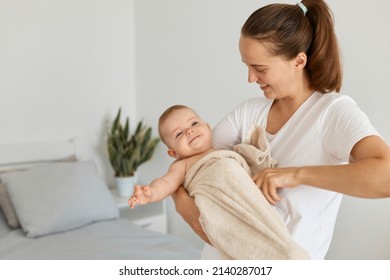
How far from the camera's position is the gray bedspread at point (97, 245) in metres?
2.05

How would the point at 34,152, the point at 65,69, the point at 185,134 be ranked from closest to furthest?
the point at 185,134 → the point at 34,152 → the point at 65,69

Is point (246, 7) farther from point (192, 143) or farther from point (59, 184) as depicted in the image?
point (59, 184)

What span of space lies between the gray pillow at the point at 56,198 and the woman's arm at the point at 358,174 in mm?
1737

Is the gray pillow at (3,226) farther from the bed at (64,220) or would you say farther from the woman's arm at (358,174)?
the woman's arm at (358,174)

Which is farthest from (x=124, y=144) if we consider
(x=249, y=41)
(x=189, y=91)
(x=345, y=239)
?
Result: (x=249, y=41)

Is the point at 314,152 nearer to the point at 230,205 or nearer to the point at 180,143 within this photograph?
the point at 230,205

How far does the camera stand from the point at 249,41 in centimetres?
113

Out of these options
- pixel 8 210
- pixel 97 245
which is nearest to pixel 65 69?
pixel 8 210

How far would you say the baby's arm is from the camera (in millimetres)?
1141

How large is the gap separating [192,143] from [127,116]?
217 cm

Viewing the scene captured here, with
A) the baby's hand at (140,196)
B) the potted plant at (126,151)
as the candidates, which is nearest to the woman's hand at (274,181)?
the baby's hand at (140,196)

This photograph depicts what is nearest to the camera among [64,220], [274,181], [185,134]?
[274,181]

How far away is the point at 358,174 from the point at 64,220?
6.27 feet

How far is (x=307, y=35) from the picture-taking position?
115 centimetres
